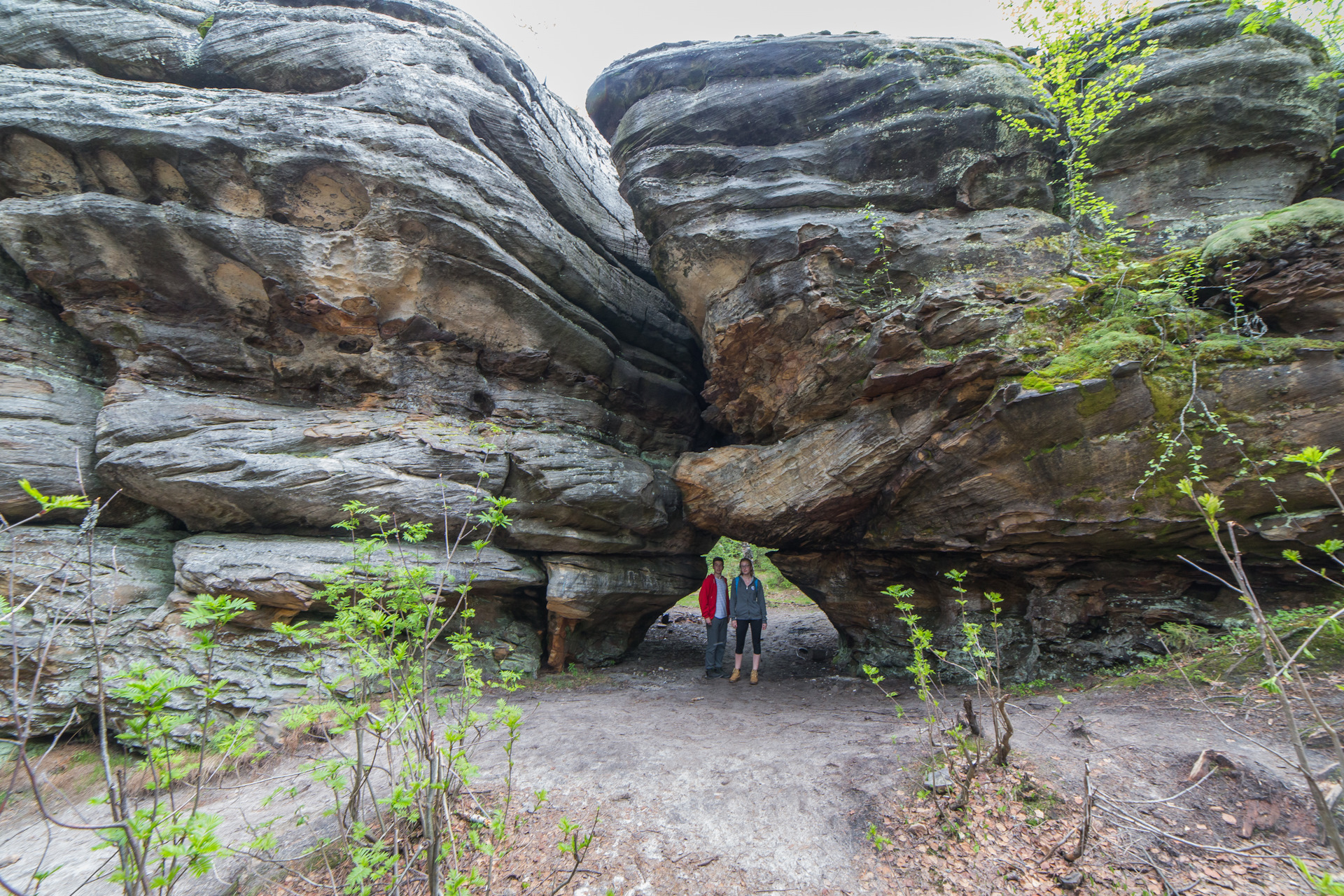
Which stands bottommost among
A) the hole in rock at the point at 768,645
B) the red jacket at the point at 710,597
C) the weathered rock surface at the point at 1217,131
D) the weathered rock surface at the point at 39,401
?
the hole in rock at the point at 768,645

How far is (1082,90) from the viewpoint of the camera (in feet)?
36.0

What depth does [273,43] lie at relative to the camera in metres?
Answer: 11.2

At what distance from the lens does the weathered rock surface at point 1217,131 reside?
9305mm

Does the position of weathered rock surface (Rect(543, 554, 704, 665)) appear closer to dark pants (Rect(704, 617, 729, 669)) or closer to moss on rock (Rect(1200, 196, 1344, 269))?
dark pants (Rect(704, 617, 729, 669))

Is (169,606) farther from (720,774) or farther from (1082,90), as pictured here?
(1082,90)

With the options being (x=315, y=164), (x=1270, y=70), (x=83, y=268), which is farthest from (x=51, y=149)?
(x=1270, y=70)

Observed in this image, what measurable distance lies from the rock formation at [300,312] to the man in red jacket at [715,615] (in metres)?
1.57

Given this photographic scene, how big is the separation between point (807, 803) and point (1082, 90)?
14074 mm

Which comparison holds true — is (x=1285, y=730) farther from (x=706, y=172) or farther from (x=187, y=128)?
(x=187, y=128)

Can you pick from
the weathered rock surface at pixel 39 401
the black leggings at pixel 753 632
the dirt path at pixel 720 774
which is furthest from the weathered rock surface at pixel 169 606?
the black leggings at pixel 753 632

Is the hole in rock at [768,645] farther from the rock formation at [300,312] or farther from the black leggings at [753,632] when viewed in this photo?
the rock formation at [300,312]

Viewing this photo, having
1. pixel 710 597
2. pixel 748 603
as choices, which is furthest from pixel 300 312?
pixel 748 603

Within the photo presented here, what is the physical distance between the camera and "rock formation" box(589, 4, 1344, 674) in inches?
292

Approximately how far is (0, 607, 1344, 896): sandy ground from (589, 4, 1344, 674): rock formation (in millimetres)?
2565
